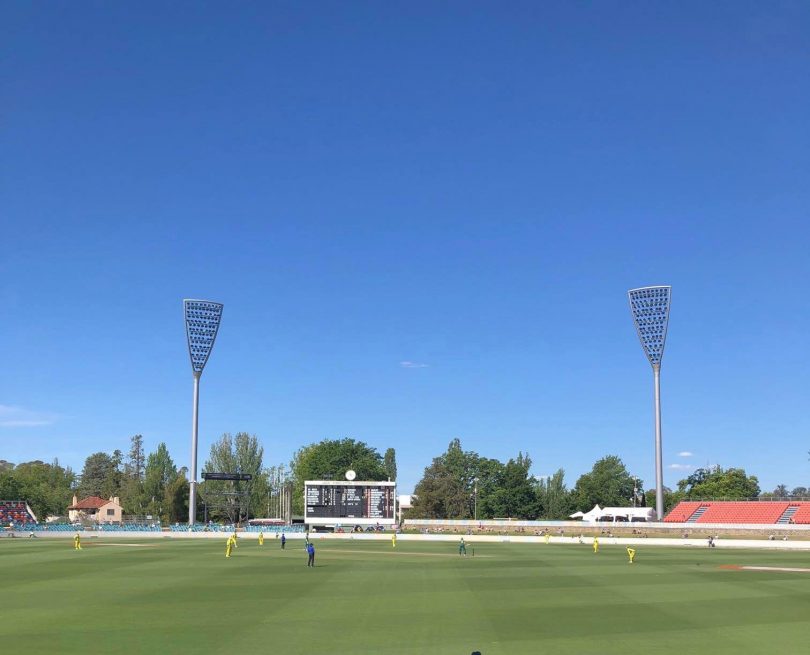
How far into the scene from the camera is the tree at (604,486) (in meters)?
174

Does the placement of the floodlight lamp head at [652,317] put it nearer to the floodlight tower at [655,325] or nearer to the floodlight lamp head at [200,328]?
the floodlight tower at [655,325]

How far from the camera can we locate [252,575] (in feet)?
161

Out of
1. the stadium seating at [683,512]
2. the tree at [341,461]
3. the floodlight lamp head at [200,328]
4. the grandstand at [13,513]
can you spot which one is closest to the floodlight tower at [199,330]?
the floodlight lamp head at [200,328]

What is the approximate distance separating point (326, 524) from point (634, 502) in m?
84.2

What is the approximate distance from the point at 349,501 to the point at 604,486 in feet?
260

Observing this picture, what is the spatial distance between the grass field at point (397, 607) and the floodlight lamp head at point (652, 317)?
61.2 metres

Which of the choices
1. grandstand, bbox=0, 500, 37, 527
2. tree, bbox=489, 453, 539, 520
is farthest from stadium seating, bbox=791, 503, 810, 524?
grandstand, bbox=0, 500, 37, 527

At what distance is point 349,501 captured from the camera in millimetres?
117062

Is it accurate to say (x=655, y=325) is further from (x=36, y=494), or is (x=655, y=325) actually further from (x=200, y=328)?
(x=36, y=494)

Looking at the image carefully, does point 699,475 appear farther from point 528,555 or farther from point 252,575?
point 252,575

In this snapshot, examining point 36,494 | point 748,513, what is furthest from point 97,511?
point 748,513

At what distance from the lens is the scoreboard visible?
116 metres

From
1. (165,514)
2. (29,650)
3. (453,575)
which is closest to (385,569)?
(453,575)

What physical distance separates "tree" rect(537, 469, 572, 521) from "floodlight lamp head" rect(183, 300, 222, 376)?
79.1 meters
